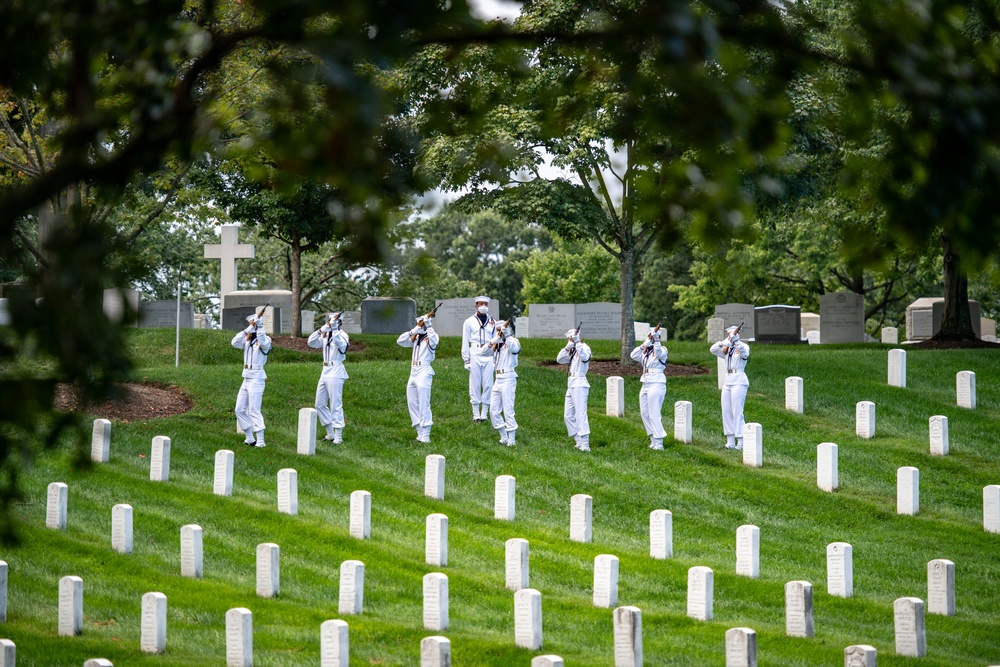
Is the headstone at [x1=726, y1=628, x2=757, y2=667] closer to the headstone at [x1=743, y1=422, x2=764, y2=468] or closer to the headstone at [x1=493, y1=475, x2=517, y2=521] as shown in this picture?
the headstone at [x1=493, y1=475, x2=517, y2=521]

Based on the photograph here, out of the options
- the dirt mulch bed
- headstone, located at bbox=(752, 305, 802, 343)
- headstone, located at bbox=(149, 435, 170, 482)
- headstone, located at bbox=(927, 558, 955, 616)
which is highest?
headstone, located at bbox=(752, 305, 802, 343)

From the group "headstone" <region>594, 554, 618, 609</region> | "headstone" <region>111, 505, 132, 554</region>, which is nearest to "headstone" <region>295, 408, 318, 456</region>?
"headstone" <region>111, 505, 132, 554</region>

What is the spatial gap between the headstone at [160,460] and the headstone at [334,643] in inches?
335

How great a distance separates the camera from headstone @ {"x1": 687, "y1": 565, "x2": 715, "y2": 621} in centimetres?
1185

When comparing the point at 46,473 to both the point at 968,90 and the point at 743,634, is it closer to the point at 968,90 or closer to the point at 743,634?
the point at 743,634

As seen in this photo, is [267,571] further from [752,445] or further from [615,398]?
[615,398]

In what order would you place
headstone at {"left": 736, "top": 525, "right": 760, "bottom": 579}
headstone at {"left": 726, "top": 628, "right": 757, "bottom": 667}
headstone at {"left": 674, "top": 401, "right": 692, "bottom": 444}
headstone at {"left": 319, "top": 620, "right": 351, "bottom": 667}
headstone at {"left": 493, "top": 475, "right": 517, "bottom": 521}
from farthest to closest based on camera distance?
1. headstone at {"left": 674, "top": 401, "right": 692, "bottom": 444}
2. headstone at {"left": 493, "top": 475, "right": 517, "bottom": 521}
3. headstone at {"left": 736, "top": 525, "right": 760, "bottom": 579}
4. headstone at {"left": 319, "top": 620, "right": 351, "bottom": 667}
5. headstone at {"left": 726, "top": 628, "right": 757, "bottom": 667}

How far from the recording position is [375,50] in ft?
14.7

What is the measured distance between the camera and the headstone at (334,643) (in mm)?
9328

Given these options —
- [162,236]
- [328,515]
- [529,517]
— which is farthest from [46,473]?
[162,236]

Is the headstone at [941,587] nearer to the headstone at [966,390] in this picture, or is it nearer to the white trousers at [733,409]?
the white trousers at [733,409]

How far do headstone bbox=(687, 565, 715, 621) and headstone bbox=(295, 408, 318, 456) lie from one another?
9.23 metres

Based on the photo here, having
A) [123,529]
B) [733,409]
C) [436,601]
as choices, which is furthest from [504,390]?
[436,601]

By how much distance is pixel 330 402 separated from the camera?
21.0 m
